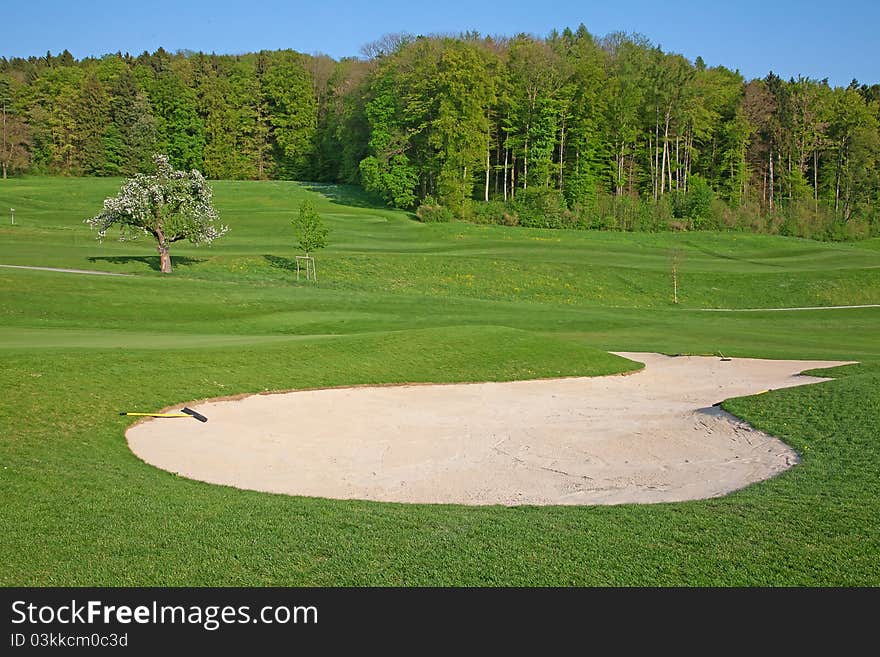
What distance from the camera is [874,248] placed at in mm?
81562

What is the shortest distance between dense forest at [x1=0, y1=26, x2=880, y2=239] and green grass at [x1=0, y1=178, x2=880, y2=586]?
81.2ft

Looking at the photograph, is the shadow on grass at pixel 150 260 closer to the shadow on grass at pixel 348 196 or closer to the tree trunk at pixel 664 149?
the shadow on grass at pixel 348 196

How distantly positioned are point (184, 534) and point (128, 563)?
979 millimetres

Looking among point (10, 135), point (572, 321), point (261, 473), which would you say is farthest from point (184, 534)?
point (10, 135)

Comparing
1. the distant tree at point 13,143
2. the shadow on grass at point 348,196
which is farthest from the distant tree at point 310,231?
the distant tree at point 13,143

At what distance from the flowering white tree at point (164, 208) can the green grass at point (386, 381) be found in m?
2.65

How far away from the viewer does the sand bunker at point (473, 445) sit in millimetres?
13078

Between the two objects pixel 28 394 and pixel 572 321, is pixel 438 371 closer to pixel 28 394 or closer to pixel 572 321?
pixel 28 394

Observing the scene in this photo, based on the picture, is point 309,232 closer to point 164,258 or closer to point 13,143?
point 164,258

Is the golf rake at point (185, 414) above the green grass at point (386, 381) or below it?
below

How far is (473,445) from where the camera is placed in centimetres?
1619

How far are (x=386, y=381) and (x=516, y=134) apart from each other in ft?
238

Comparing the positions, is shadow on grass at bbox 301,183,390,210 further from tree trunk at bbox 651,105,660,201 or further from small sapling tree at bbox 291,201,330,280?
small sapling tree at bbox 291,201,330,280

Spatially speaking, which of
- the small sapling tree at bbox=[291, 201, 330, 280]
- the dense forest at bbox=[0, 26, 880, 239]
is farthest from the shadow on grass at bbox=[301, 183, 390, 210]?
the small sapling tree at bbox=[291, 201, 330, 280]
